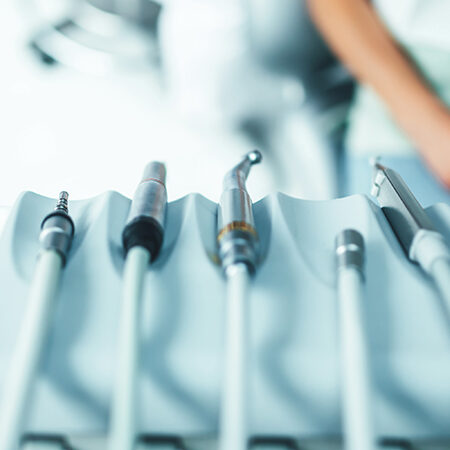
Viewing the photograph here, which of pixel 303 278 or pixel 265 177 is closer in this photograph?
pixel 303 278

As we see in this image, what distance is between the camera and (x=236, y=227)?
0.22m

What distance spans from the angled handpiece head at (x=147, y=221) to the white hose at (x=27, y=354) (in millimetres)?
32

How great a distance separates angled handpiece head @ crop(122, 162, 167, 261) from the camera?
0.22m

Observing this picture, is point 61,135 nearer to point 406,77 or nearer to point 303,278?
point 406,77

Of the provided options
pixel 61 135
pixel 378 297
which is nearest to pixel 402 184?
pixel 378 297

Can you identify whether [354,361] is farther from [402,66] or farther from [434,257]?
[402,66]

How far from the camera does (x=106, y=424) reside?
0.19 meters

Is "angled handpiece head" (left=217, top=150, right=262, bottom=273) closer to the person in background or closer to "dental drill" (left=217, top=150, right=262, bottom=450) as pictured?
"dental drill" (left=217, top=150, right=262, bottom=450)

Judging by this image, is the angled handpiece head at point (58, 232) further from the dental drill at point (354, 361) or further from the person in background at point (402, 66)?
the person in background at point (402, 66)

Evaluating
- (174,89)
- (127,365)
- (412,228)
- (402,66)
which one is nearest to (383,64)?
(402,66)

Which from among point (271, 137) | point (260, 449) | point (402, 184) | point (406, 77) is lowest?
point (260, 449)

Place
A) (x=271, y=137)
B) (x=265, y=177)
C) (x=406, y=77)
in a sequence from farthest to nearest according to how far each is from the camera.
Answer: (x=271, y=137)
(x=265, y=177)
(x=406, y=77)

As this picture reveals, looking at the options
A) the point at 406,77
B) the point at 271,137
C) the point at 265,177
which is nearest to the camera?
the point at 406,77

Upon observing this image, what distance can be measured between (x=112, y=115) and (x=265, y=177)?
1.16 ft
